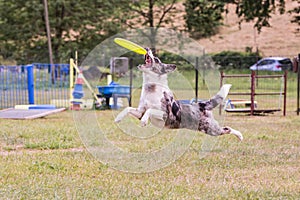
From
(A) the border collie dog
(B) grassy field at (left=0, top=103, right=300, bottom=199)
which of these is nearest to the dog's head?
(A) the border collie dog

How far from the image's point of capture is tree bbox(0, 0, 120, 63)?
36969mm

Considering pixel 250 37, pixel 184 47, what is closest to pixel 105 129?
pixel 184 47

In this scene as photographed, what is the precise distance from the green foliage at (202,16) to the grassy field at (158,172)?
20441 millimetres

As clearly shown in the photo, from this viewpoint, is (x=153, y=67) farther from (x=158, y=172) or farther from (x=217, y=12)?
(x=217, y=12)

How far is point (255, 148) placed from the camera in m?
9.54

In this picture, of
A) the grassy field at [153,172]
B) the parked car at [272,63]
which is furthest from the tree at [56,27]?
the grassy field at [153,172]

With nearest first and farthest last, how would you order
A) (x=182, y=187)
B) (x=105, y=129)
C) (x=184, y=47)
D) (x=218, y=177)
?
(x=182, y=187), (x=218, y=177), (x=105, y=129), (x=184, y=47)

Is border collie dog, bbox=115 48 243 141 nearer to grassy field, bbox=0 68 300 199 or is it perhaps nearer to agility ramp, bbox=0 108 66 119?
grassy field, bbox=0 68 300 199

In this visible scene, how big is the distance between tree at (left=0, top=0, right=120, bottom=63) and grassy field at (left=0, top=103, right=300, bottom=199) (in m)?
26.5

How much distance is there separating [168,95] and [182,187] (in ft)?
3.49

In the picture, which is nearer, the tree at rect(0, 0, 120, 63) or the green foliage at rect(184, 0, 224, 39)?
the green foliage at rect(184, 0, 224, 39)

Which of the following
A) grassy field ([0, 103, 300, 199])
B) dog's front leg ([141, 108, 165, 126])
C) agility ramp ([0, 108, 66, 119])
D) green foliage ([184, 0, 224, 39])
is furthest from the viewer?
green foliage ([184, 0, 224, 39])

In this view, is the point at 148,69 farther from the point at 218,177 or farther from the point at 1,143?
the point at 1,143

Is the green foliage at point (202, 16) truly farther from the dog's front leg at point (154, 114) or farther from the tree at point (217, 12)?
the dog's front leg at point (154, 114)
